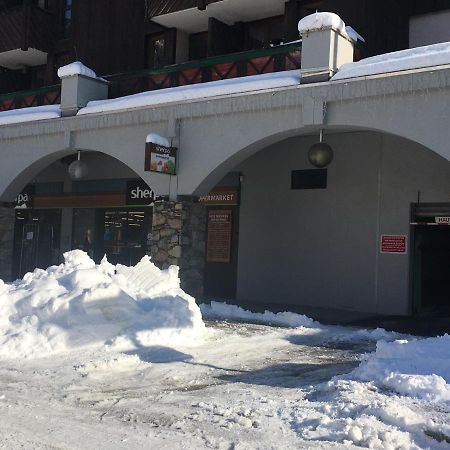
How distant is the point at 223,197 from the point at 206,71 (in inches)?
144

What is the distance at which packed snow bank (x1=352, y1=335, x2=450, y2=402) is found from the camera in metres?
5.93

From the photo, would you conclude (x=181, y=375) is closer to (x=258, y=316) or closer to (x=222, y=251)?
(x=258, y=316)

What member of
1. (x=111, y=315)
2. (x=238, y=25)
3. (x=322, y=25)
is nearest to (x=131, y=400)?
(x=111, y=315)

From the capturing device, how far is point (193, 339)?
29.6 feet

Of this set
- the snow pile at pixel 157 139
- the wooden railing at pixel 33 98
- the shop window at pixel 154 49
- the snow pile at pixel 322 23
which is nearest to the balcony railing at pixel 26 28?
the wooden railing at pixel 33 98

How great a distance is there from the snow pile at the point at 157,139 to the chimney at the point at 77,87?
3129 millimetres

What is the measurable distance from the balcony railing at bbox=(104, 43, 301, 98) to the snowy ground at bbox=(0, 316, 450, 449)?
6.27m

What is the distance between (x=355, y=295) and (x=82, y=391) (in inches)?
330

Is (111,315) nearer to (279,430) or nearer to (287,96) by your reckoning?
(279,430)

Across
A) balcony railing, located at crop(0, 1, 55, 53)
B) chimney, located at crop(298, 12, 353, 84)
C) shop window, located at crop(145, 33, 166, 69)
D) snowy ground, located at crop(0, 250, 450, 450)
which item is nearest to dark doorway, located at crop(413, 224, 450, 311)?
snowy ground, located at crop(0, 250, 450, 450)

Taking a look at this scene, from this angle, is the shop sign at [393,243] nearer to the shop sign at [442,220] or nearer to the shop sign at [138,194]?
the shop sign at [442,220]

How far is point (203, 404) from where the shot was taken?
5734mm

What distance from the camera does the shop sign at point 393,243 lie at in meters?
12.9

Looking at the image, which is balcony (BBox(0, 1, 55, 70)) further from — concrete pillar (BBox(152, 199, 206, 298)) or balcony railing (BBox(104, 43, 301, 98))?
concrete pillar (BBox(152, 199, 206, 298))
